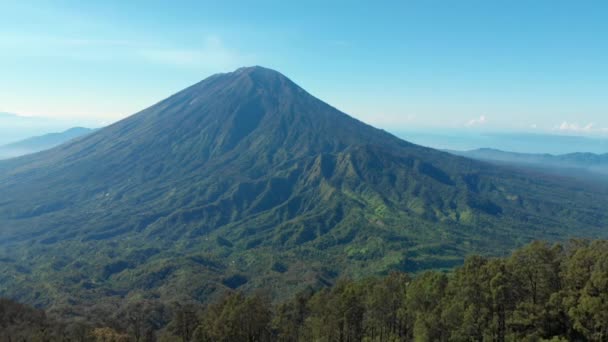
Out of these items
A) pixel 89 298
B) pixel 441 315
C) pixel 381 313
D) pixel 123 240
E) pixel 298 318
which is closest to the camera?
pixel 441 315

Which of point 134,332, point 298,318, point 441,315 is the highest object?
point 441,315

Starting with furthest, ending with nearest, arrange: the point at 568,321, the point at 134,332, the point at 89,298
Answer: the point at 89,298
the point at 134,332
the point at 568,321

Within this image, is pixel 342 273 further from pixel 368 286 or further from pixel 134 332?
pixel 368 286

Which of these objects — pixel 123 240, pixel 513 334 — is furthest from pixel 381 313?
pixel 123 240

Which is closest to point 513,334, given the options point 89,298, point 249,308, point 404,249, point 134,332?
point 249,308

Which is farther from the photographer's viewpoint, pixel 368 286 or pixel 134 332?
pixel 134 332

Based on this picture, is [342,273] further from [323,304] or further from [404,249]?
[323,304]

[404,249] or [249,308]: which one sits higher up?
[249,308]
